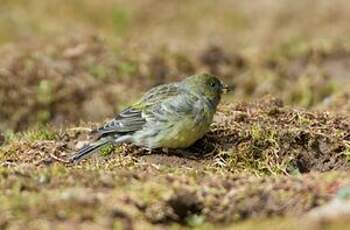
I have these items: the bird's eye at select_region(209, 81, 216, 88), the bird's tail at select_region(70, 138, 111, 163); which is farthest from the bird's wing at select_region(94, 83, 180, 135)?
the bird's eye at select_region(209, 81, 216, 88)

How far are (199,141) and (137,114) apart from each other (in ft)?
1.92

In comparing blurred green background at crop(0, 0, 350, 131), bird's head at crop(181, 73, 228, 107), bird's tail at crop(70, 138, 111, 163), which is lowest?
bird's tail at crop(70, 138, 111, 163)

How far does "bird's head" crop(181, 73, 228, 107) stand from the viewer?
9164 mm

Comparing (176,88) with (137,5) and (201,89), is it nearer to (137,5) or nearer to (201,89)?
(201,89)

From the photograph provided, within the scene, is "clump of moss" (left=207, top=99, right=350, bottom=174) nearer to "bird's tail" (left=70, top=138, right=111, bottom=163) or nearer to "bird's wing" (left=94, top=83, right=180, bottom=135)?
"bird's wing" (left=94, top=83, right=180, bottom=135)

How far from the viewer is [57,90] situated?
42.5 ft

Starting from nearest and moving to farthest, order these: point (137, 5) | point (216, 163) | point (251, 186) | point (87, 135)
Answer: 1. point (251, 186)
2. point (216, 163)
3. point (87, 135)
4. point (137, 5)

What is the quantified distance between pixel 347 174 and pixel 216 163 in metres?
1.77

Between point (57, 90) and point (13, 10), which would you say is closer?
point (57, 90)

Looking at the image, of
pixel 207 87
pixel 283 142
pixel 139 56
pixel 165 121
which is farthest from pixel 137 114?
pixel 139 56

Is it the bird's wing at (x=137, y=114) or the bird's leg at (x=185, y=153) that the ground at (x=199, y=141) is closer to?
the bird's leg at (x=185, y=153)

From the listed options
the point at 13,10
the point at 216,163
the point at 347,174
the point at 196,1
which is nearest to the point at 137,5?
the point at 196,1

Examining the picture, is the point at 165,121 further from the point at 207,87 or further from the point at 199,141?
the point at 207,87

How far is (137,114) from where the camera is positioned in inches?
357
